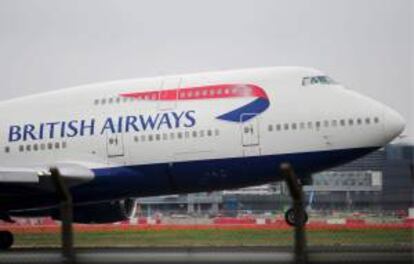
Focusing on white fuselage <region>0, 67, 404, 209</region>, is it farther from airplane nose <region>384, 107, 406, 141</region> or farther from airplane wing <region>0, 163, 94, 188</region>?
airplane wing <region>0, 163, 94, 188</region>

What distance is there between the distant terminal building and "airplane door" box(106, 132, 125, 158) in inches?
330

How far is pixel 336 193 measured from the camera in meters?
53.3

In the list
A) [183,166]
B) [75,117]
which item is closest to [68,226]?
[183,166]

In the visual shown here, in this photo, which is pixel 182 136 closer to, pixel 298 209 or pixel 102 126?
pixel 102 126

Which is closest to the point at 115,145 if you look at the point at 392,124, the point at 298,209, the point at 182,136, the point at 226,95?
the point at 182,136

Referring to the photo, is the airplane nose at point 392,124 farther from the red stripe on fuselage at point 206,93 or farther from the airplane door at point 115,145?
the airplane door at point 115,145

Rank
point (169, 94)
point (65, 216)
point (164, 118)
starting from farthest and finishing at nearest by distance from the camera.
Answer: point (169, 94) → point (164, 118) → point (65, 216)

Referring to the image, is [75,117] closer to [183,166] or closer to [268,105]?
[183,166]

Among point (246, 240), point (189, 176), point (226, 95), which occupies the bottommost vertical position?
point (246, 240)

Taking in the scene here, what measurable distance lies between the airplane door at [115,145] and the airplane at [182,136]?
28mm

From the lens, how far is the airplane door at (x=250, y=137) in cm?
2072

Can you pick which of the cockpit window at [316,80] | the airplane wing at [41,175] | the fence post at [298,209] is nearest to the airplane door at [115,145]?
the airplane wing at [41,175]

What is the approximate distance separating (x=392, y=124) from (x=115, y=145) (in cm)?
758

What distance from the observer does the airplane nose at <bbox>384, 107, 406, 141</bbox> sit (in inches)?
805
